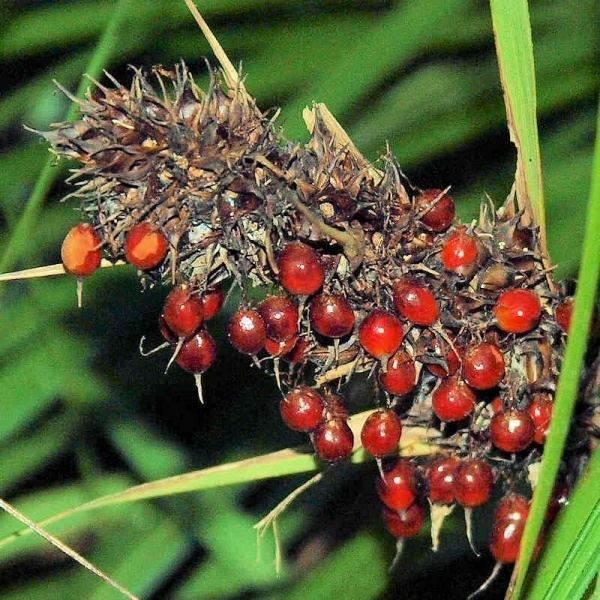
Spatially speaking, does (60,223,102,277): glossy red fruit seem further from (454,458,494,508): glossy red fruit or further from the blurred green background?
the blurred green background

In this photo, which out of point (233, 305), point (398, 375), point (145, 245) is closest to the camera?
point (145, 245)

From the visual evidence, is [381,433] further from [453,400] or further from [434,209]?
[434,209]

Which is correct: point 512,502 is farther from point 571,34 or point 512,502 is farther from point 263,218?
point 571,34

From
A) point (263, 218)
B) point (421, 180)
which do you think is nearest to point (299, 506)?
point (421, 180)

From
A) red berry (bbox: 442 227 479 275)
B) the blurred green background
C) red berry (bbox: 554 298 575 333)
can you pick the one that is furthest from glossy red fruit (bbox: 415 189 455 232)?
the blurred green background

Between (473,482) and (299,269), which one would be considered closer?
(299,269)

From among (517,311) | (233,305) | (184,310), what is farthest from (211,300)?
(233,305)
